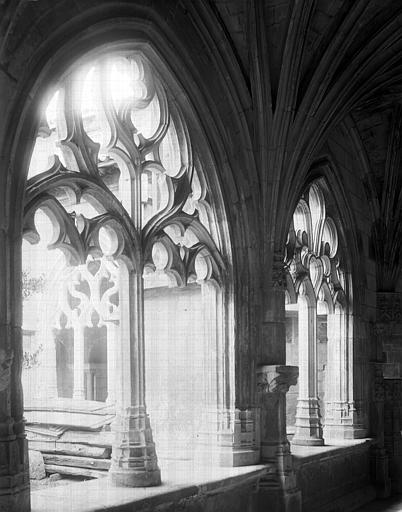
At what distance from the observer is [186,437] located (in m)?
8.95

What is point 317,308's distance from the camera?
10.1m

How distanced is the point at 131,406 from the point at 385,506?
4966 millimetres

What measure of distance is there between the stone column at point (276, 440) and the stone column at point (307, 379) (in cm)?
177

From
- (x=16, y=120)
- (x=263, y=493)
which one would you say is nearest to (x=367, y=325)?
(x=263, y=493)

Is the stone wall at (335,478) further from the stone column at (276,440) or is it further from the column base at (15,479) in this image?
the column base at (15,479)

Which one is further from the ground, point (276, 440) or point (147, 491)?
point (276, 440)

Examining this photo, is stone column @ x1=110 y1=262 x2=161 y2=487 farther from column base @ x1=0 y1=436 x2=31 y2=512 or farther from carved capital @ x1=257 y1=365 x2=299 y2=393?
carved capital @ x1=257 y1=365 x2=299 y2=393

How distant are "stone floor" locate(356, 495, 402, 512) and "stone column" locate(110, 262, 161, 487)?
434 cm

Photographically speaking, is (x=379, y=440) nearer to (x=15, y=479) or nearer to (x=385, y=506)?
(x=385, y=506)

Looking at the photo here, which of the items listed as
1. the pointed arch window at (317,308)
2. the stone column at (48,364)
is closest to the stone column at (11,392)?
the pointed arch window at (317,308)

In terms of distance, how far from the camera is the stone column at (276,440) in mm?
7148

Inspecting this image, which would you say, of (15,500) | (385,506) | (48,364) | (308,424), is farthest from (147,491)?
(48,364)

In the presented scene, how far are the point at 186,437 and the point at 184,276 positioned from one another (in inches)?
118

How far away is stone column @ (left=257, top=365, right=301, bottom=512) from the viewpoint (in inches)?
281
